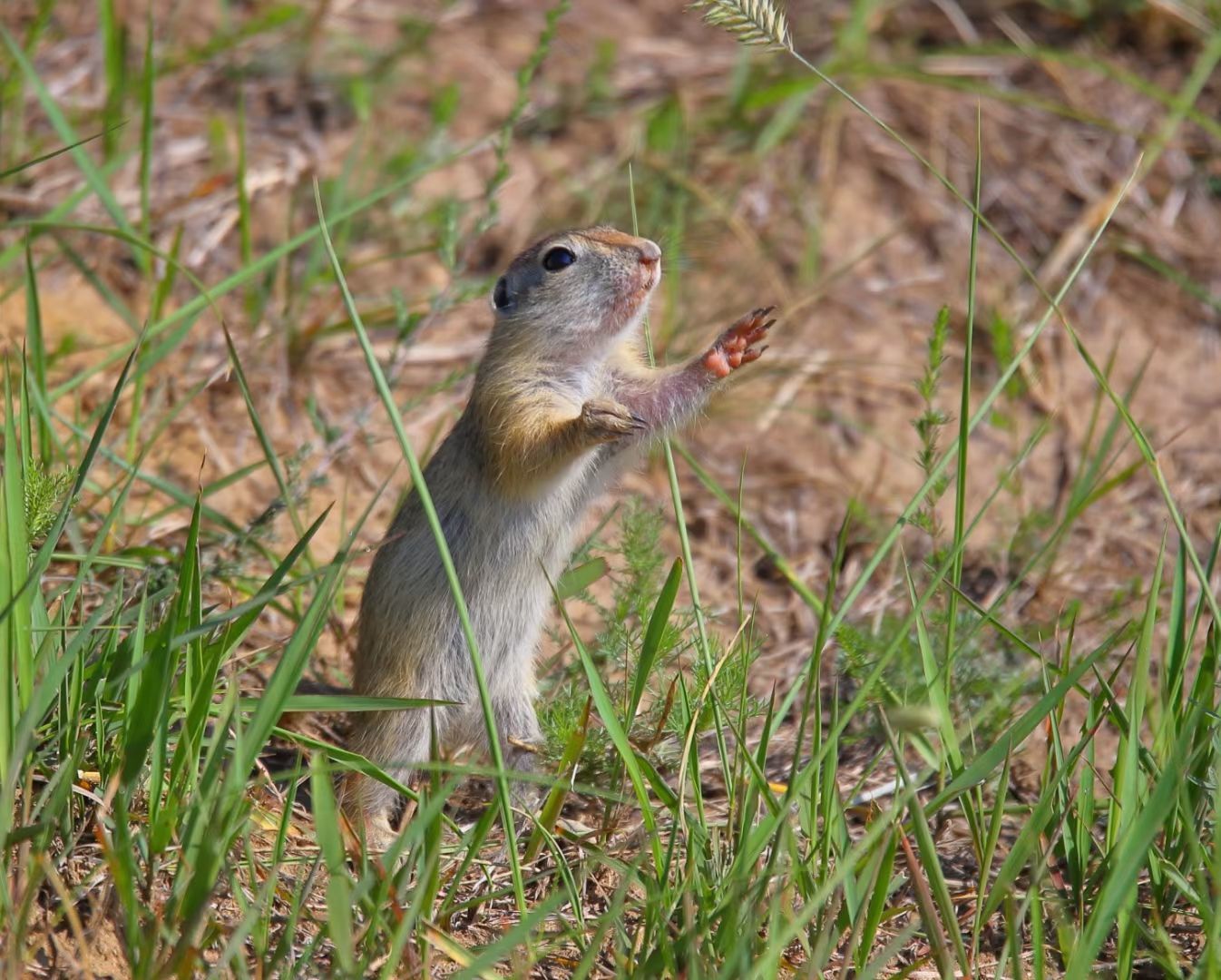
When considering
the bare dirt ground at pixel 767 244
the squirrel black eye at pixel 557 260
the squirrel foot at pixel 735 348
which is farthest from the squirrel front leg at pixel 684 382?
the bare dirt ground at pixel 767 244

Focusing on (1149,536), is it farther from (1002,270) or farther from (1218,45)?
(1218,45)

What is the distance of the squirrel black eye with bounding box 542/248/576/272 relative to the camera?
380cm

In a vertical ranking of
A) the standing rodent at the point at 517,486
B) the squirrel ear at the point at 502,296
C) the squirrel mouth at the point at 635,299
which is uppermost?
the squirrel mouth at the point at 635,299

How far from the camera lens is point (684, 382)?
3.64 meters

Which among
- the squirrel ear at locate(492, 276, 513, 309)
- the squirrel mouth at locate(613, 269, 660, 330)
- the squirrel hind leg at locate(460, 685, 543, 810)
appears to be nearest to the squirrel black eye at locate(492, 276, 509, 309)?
the squirrel ear at locate(492, 276, 513, 309)

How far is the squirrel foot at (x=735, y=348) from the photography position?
342 centimetres

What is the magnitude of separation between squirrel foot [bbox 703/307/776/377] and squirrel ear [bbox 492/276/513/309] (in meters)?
0.70

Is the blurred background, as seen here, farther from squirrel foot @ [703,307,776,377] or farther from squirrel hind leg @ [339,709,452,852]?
squirrel hind leg @ [339,709,452,852]

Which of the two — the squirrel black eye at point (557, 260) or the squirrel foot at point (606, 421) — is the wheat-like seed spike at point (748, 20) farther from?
the squirrel black eye at point (557, 260)

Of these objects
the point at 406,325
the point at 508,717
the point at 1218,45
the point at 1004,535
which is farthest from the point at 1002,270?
the point at 508,717

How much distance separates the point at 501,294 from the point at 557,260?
21 centimetres

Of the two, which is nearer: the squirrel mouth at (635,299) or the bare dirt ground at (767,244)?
the squirrel mouth at (635,299)

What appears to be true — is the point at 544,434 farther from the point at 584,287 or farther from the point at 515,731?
the point at 515,731

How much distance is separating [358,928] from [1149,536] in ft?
11.2
